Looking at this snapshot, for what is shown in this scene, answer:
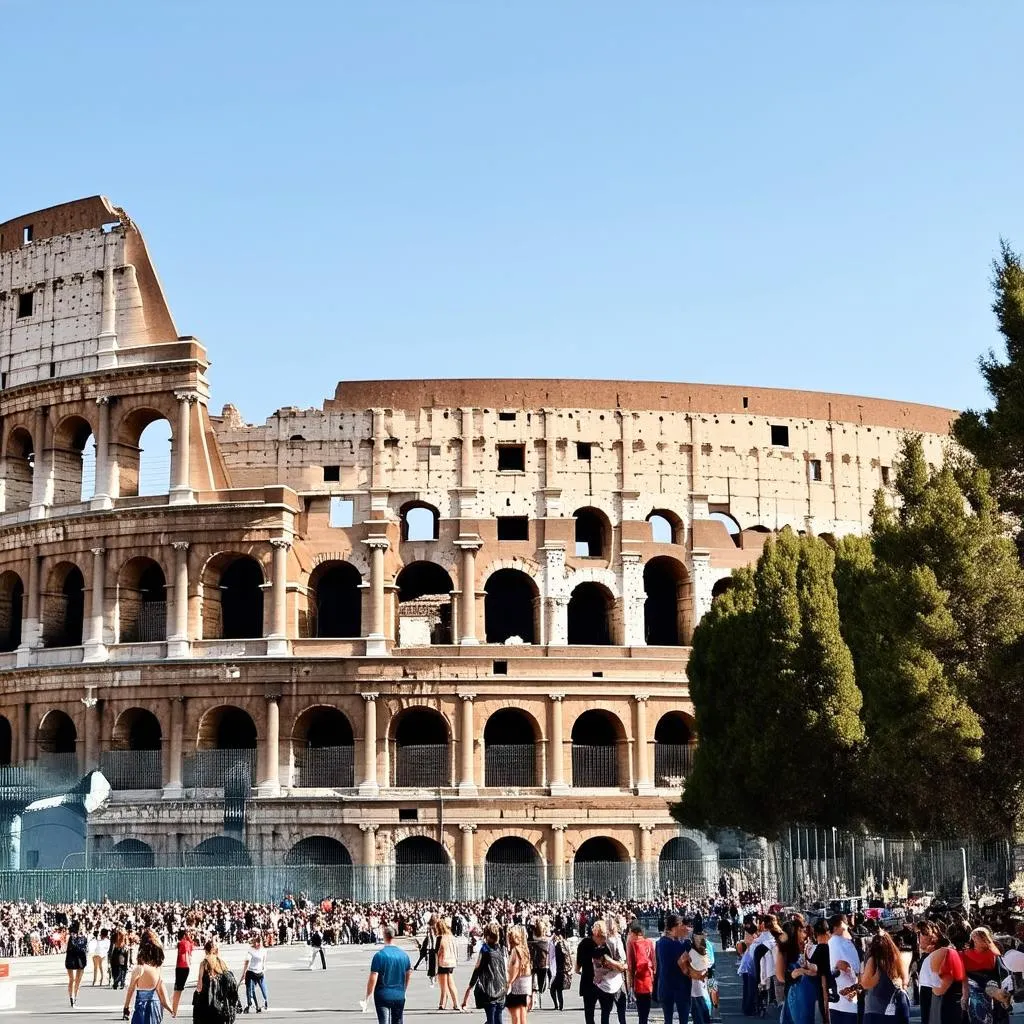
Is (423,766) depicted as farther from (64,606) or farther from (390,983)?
(390,983)

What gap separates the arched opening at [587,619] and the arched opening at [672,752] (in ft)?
8.92

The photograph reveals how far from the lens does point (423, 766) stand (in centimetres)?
3869

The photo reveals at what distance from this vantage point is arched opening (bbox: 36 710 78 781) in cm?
3922

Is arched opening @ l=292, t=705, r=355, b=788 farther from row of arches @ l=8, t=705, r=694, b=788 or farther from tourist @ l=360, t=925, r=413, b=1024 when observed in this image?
tourist @ l=360, t=925, r=413, b=1024

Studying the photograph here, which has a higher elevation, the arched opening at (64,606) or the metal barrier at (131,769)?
the arched opening at (64,606)

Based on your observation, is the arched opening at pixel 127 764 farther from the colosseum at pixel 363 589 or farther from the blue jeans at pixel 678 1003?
the blue jeans at pixel 678 1003

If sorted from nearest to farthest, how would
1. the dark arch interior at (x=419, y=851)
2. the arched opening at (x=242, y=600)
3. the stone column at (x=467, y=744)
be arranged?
the stone column at (x=467, y=744) < the dark arch interior at (x=419, y=851) < the arched opening at (x=242, y=600)

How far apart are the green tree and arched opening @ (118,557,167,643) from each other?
50.6ft

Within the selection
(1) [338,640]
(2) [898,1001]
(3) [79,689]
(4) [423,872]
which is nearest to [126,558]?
(3) [79,689]

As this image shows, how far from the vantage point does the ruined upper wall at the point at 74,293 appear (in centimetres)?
4069

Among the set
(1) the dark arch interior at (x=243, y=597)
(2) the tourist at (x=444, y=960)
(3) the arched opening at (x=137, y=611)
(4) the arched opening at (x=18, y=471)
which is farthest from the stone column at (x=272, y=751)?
(2) the tourist at (x=444, y=960)

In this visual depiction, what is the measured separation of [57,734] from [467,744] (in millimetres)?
11085

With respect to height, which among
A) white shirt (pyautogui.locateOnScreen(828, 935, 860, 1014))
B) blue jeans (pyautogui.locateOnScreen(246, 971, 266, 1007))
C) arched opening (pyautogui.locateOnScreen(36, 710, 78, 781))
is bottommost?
blue jeans (pyautogui.locateOnScreen(246, 971, 266, 1007))

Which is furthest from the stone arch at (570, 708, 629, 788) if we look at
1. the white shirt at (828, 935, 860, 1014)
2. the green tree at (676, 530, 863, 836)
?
the white shirt at (828, 935, 860, 1014)
